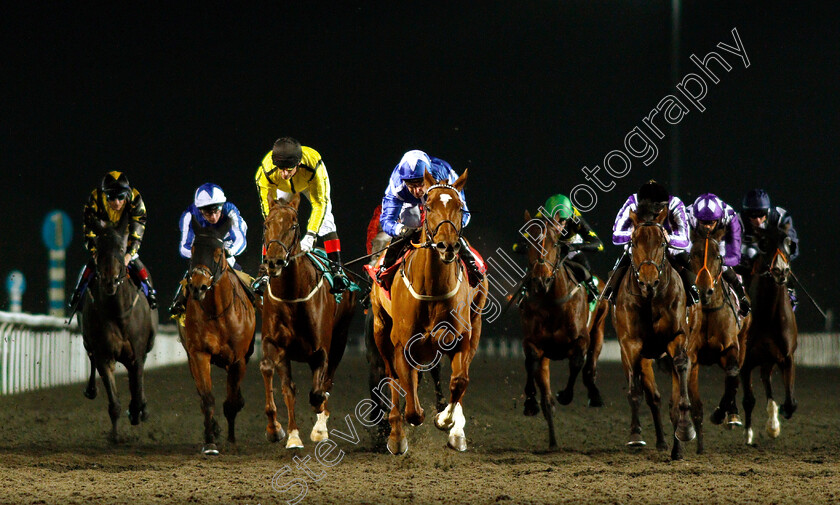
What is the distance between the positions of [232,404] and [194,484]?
174 centimetres

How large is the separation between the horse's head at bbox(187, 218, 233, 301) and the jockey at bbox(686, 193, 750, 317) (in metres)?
4.22

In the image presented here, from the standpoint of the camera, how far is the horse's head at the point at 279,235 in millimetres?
7445

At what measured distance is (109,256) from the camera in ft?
29.5

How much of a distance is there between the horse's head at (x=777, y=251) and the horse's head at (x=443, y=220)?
435 cm

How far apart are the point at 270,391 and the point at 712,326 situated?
4.04 m

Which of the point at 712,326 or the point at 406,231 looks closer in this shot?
the point at 406,231

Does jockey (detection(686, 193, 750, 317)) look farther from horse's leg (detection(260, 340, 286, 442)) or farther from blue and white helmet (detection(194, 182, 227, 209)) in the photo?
blue and white helmet (detection(194, 182, 227, 209))

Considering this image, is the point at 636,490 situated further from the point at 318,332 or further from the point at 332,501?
the point at 318,332

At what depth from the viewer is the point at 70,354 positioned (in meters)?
16.5

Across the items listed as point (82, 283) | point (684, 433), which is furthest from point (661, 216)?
point (82, 283)

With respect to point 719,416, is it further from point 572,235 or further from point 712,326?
point 572,235

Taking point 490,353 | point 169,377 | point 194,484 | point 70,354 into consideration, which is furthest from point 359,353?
point 194,484

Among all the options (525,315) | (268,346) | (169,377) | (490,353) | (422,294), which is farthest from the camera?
(490,353)

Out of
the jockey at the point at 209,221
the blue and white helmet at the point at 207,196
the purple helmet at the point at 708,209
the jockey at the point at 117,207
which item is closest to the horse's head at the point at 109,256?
the jockey at the point at 117,207
